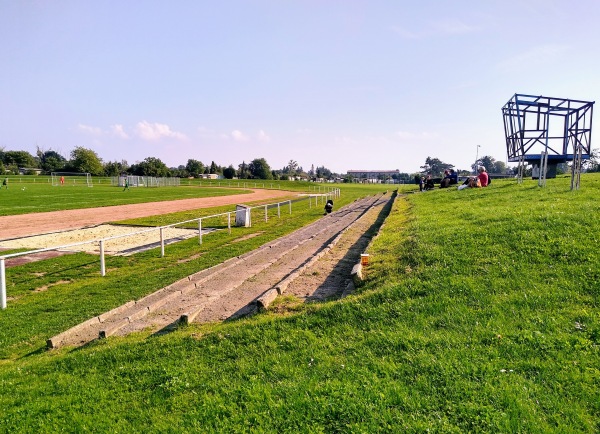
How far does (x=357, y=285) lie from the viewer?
263 inches

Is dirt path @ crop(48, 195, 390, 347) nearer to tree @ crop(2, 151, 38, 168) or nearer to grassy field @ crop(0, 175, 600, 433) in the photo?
grassy field @ crop(0, 175, 600, 433)

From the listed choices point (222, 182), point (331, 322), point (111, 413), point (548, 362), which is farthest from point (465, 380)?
point (222, 182)

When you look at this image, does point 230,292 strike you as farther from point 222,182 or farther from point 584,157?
point 222,182

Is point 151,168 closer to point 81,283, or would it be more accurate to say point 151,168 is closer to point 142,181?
point 142,181

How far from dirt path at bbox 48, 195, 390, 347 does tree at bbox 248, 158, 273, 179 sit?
107 m

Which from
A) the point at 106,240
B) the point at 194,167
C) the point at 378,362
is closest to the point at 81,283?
the point at 106,240

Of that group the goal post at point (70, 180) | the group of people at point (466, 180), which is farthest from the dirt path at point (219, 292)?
the goal post at point (70, 180)

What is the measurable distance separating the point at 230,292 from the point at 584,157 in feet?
60.6

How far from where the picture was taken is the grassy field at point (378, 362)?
10.5 ft

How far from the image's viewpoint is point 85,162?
101 meters

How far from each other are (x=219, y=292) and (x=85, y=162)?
108998mm

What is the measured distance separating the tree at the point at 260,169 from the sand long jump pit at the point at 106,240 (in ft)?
325

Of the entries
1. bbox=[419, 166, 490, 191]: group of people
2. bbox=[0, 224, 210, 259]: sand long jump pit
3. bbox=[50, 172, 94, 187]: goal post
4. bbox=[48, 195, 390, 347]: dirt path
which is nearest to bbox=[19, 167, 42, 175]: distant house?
bbox=[50, 172, 94, 187]: goal post

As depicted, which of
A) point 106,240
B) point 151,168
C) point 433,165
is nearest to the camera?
point 106,240
